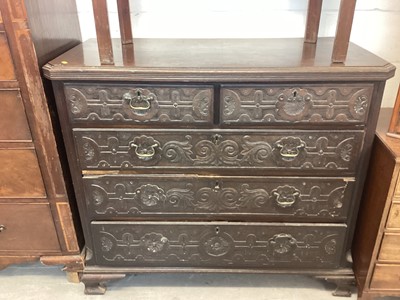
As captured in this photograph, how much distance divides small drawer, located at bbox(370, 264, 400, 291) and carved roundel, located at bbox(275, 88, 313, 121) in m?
0.65

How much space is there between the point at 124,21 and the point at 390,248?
1.29 metres

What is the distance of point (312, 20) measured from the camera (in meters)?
1.41

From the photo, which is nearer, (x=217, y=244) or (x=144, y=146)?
(x=144, y=146)

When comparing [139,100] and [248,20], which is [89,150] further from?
[248,20]

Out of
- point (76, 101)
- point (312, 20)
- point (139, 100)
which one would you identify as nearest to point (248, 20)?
point (312, 20)

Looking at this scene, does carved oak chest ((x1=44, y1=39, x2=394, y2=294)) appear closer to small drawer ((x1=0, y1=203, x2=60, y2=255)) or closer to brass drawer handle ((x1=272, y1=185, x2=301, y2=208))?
brass drawer handle ((x1=272, y1=185, x2=301, y2=208))

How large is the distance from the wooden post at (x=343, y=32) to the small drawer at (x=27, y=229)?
3.84 ft

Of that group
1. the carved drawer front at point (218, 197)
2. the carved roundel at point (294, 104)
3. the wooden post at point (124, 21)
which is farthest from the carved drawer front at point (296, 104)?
the wooden post at point (124, 21)

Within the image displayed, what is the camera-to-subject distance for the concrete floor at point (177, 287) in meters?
1.48

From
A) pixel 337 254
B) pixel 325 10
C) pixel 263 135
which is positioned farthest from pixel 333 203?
pixel 325 10

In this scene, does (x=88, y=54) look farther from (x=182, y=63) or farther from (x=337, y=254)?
(x=337, y=254)

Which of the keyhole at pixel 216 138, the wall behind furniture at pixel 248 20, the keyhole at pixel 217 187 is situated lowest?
the keyhole at pixel 217 187

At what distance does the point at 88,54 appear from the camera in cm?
126

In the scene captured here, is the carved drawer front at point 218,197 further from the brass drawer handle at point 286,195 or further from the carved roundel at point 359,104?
the carved roundel at point 359,104
